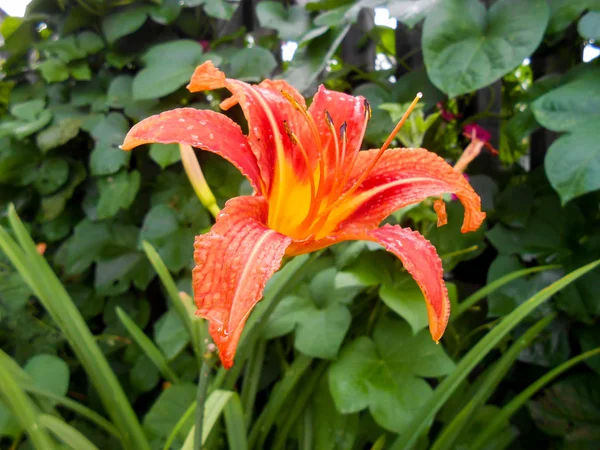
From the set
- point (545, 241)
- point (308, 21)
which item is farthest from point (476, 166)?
point (308, 21)

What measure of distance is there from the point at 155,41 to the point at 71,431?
1034mm

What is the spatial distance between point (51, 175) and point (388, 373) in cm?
104

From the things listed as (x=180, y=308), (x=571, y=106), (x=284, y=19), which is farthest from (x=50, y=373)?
(x=571, y=106)

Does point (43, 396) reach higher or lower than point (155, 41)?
lower

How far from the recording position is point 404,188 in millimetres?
537

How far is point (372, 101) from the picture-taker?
41.3 inches

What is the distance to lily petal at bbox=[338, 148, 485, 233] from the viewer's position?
20.8 inches

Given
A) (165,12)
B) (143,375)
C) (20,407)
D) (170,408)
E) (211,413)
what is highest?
(165,12)

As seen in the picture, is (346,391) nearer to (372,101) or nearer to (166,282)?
(166,282)

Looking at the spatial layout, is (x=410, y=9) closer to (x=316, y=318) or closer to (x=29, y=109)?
(x=316, y=318)

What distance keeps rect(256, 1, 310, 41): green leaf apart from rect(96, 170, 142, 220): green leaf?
0.50 m

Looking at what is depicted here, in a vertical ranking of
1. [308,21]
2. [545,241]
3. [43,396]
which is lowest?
[545,241]

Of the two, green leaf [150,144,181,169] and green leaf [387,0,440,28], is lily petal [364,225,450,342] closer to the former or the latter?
green leaf [387,0,440,28]

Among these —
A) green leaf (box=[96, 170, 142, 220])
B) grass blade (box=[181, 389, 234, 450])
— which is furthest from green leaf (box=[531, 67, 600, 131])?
green leaf (box=[96, 170, 142, 220])
